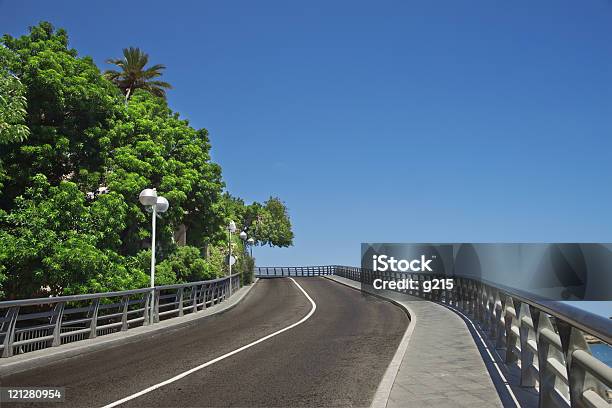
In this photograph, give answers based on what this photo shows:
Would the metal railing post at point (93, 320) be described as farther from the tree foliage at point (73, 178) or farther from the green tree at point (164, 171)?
the green tree at point (164, 171)

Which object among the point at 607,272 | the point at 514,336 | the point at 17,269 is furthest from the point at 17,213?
the point at 607,272

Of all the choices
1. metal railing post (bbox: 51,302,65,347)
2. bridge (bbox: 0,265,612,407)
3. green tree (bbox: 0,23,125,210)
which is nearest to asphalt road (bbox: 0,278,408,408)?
bridge (bbox: 0,265,612,407)

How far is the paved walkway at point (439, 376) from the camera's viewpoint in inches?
279

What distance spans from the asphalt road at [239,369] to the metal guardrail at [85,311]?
106cm

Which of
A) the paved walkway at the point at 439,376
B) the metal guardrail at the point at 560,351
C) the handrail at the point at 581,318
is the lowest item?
the paved walkway at the point at 439,376

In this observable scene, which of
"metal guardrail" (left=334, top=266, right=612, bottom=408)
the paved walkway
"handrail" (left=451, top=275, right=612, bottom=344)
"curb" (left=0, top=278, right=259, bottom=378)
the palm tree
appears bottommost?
"curb" (left=0, top=278, right=259, bottom=378)

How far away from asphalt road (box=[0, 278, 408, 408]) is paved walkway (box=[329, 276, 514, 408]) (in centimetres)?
44

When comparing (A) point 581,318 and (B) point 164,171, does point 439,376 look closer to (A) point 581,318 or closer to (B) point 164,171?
(A) point 581,318

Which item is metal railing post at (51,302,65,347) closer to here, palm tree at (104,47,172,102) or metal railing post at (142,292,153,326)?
metal railing post at (142,292,153,326)

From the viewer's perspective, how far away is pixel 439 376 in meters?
8.66

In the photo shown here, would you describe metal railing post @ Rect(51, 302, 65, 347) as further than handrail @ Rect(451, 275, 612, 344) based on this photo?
Yes

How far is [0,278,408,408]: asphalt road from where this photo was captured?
25.5ft

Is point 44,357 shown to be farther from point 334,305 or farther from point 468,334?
point 334,305

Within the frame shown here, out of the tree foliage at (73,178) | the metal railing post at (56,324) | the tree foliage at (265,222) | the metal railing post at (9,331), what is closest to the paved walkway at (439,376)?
the metal railing post at (9,331)
